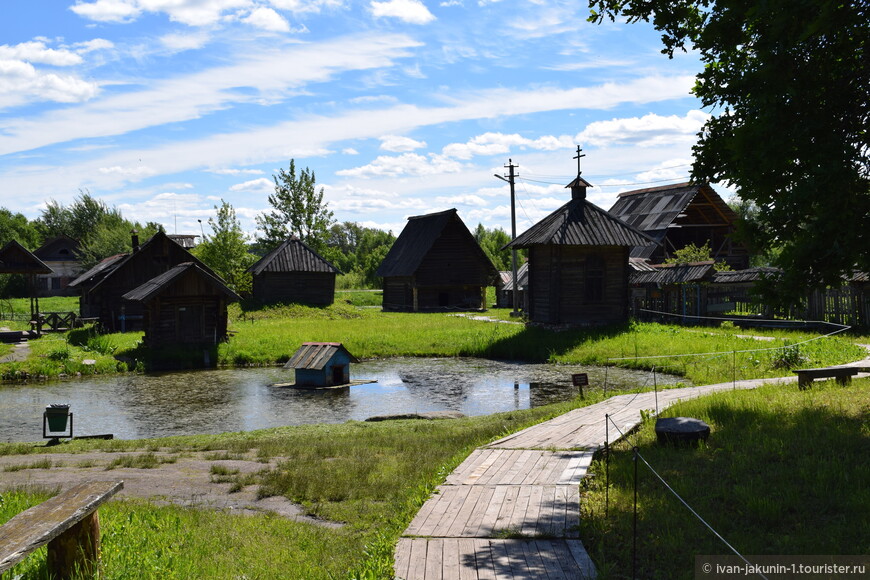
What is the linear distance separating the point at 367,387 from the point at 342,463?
40.3 ft

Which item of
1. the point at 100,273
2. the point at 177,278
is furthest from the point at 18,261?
the point at 177,278

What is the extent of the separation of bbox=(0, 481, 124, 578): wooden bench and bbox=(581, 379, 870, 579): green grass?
425 centimetres

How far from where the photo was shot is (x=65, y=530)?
19.4 ft

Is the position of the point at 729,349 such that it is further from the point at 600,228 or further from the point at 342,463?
the point at 342,463

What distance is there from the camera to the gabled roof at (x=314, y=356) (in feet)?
78.1

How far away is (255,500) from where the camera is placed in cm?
998

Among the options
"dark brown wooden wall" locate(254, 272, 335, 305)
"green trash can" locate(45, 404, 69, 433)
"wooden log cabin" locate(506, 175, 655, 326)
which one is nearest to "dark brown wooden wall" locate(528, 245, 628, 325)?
"wooden log cabin" locate(506, 175, 655, 326)

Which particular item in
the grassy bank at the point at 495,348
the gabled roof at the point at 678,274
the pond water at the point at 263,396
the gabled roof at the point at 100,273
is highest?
the gabled roof at the point at 100,273

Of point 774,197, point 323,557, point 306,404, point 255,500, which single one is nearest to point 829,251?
point 774,197

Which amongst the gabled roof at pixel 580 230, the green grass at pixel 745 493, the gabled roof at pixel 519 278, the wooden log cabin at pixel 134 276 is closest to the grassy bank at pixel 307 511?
the green grass at pixel 745 493

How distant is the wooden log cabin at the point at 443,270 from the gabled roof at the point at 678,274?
16991 millimetres

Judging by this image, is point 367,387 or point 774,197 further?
point 367,387

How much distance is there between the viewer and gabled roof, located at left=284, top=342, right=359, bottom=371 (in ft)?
78.1

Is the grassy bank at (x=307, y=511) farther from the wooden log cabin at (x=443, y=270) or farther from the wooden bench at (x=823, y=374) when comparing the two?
the wooden log cabin at (x=443, y=270)
